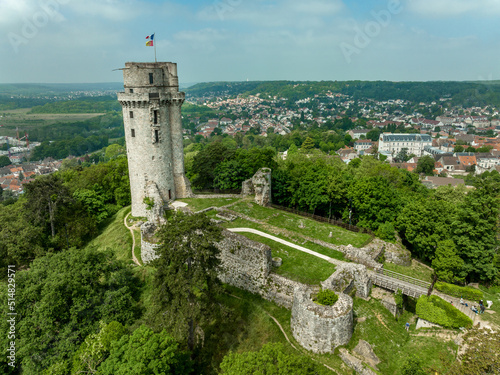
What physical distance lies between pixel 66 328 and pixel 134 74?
24.1 meters

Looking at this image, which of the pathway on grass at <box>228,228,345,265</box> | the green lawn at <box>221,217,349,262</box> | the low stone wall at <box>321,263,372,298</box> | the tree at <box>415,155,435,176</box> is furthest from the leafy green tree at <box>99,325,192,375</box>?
the tree at <box>415,155,435,176</box>

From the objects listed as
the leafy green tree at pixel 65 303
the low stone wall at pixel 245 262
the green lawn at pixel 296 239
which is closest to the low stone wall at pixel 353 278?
the green lawn at pixel 296 239

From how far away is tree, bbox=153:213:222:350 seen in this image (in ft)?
53.7

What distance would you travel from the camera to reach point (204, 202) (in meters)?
36.2

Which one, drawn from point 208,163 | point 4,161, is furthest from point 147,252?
point 4,161

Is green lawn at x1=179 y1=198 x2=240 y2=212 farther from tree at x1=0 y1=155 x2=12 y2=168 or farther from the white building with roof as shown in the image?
tree at x1=0 y1=155 x2=12 y2=168

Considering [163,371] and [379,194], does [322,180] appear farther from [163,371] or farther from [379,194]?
[163,371]

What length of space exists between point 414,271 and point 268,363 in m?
19.4

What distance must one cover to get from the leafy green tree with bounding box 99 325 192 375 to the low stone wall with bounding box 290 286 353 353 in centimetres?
734

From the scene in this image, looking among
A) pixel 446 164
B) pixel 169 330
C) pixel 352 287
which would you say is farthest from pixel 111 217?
pixel 446 164

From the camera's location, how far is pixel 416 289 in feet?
72.8

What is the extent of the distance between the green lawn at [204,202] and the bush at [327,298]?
57.5 feet

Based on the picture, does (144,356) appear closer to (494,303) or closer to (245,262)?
(245,262)

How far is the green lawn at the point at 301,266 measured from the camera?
2217cm
